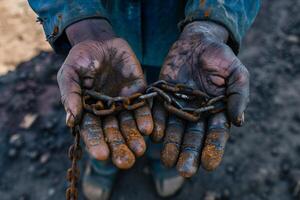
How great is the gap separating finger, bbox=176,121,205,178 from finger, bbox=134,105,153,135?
0.19m

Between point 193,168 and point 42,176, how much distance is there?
1.57m

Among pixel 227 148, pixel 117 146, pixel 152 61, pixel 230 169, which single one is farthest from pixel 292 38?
pixel 117 146

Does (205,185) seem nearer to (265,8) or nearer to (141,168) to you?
(141,168)

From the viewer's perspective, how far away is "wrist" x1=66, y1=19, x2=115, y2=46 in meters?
2.19

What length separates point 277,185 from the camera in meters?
2.90

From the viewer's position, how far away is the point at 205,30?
7.27 feet

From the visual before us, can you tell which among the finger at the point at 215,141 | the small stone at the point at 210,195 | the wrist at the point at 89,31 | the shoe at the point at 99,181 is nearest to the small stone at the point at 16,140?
the shoe at the point at 99,181

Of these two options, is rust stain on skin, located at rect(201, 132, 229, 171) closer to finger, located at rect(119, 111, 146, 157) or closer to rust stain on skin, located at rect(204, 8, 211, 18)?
finger, located at rect(119, 111, 146, 157)

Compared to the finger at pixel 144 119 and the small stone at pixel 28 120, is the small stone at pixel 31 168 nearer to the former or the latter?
the small stone at pixel 28 120

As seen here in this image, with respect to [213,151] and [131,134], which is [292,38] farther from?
[131,134]

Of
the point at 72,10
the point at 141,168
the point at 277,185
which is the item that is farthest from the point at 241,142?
Result: the point at 72,10

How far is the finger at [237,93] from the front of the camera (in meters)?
1.88

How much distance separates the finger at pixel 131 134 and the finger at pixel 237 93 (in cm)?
46

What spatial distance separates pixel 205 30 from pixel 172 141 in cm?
69
